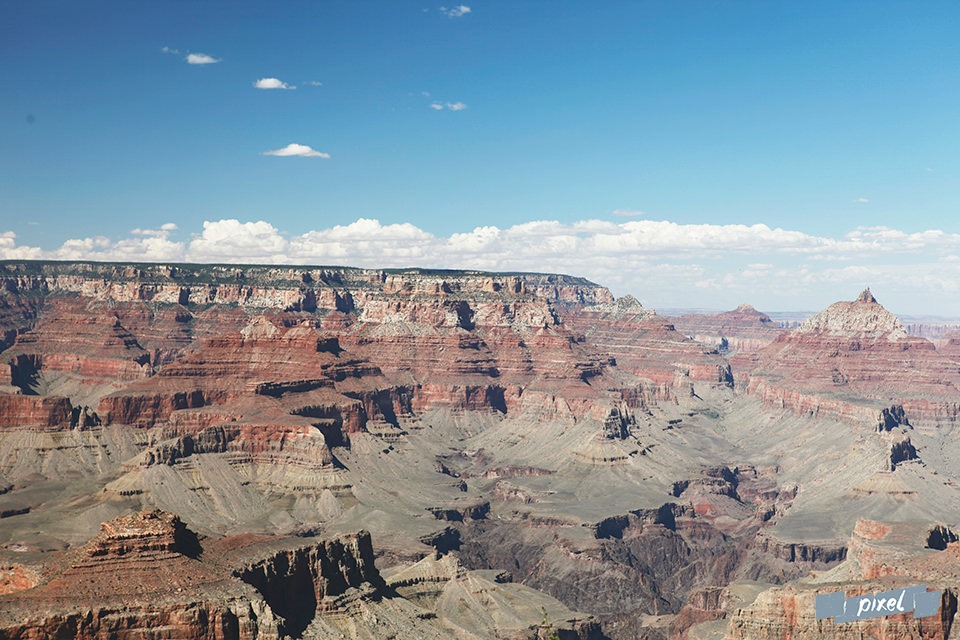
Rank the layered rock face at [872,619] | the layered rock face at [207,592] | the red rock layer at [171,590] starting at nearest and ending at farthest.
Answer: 1. the red rock layer at [171,590]
2. the layered rock face at [207,592]
3. the layered rock face at [872,619]

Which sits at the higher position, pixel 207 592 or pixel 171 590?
pixel 171 590

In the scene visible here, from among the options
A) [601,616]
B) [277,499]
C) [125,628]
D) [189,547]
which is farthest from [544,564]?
[125,628]

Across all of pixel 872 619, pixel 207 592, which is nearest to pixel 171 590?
pixel 207 592

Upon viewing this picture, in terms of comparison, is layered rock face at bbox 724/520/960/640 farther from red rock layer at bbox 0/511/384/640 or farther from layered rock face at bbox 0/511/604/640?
red rock layer at bbox 0/511/384/640

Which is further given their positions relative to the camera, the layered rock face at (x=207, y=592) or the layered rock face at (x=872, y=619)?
the layered rock face at (x=872, y=619)

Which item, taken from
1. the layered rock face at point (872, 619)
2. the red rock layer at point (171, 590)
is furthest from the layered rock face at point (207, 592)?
the layered rock face at point (872, 619)

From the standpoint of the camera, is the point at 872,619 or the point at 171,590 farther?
the point at 872,619

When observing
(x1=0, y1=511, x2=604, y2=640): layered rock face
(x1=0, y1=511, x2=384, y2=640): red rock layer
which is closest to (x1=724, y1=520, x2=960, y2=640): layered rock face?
(x1=0, y1=511, x2=604, y2=640): layered rock face

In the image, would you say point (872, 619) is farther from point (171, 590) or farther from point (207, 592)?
point (171, 590)

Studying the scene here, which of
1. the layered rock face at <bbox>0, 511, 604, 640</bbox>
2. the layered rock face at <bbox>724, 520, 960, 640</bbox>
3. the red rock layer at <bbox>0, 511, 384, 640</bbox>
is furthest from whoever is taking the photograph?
the layered rock face at <bbox>724, 520, 960, 640</bbox>

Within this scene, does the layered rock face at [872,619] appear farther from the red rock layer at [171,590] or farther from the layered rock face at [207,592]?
the red rock layer at [171,590]

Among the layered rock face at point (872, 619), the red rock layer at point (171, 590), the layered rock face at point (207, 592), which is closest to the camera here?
the red rock layer at point (171, 590)

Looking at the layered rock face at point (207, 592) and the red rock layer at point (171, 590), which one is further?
the layered rock face at point (207, 592)

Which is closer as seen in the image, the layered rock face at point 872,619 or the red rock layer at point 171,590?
the red rock layer at point 171,590
